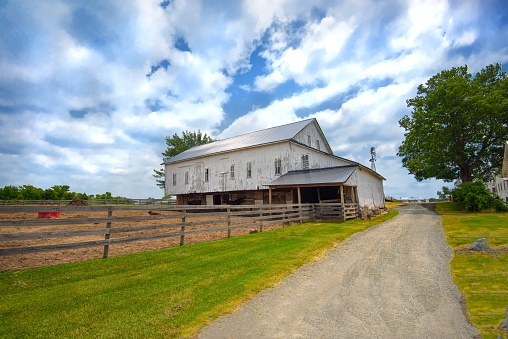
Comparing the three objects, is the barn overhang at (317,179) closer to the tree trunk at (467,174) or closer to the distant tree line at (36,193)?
the tree trunk at (467,174)

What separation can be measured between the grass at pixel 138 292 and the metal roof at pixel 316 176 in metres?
12.1

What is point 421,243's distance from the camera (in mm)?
10977

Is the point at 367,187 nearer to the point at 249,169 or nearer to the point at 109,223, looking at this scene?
the point at 249,169

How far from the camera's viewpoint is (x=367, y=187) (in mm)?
26750

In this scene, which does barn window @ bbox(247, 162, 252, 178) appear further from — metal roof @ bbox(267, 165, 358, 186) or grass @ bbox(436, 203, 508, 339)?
grass @ bbox(436, 203, 508, 339)

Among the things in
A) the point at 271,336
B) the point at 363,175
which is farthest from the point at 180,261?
the point at 363,175

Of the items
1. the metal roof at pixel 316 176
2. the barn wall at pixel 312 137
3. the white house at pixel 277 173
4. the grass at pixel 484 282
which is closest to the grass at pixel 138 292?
the grass at pixel 484 282

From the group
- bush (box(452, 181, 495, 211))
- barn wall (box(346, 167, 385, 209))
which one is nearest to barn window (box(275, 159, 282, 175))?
barn wall (box(346, 167, 385, 209))

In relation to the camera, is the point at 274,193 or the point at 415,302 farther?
the point at 274,193

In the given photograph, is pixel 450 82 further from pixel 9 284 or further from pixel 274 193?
pixel 9 284

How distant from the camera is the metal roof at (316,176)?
2076cm

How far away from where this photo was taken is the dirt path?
161 inches

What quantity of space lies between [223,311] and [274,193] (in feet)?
72.9

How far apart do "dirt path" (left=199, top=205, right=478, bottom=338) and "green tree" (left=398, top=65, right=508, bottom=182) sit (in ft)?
82.5
